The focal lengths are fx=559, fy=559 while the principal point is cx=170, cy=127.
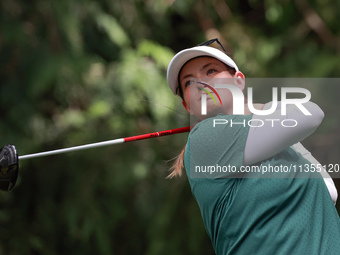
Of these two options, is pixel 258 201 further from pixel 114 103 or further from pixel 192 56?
pixel 114 103

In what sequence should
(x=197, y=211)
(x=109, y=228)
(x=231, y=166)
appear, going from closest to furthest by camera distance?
(x=231, y=166) < (x=197, y=211) < (x=109, y=228)

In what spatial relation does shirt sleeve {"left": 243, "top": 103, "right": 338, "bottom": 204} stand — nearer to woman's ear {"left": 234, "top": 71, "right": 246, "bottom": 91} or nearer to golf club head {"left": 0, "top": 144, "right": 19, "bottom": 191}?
woman's ear {"left": 234, "top": 71, "right": 246, "bottom": 91}

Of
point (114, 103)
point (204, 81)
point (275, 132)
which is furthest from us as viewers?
point (114, 103)

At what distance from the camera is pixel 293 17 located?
3.41 m

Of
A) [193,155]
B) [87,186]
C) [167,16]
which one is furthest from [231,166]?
[167,16]

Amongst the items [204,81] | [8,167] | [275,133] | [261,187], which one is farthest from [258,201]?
[8,167]

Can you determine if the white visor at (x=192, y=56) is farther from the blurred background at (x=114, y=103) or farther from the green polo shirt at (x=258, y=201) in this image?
the blurred background at (x=114, y=103)

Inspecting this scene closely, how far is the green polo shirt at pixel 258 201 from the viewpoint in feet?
3.38

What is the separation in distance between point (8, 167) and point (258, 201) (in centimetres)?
57

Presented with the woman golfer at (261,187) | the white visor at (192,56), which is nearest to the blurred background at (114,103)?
the white visor at (192,56)

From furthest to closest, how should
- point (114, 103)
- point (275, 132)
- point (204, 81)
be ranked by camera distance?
point (114, 103)
point (204, 81)
point (275, 132)

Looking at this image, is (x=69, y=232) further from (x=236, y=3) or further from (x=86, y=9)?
(x=236, y=3)

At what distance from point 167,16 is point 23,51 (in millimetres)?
927

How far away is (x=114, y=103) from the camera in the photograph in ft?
10.4
